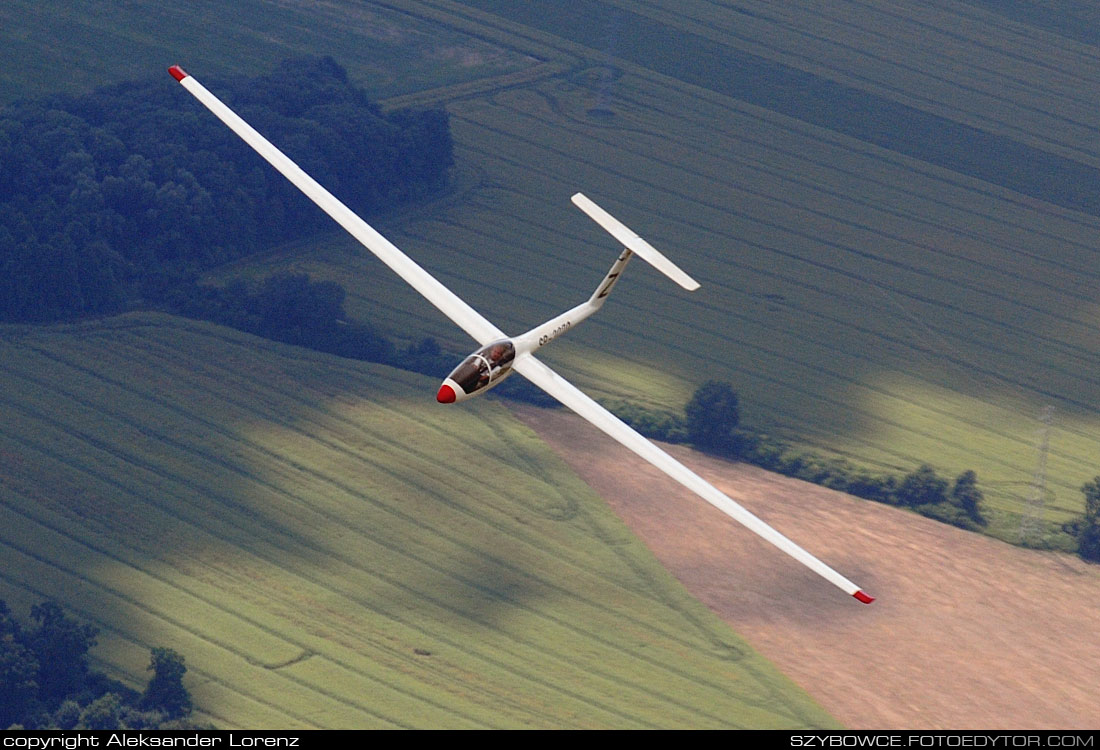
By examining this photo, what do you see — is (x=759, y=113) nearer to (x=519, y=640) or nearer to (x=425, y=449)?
(x=425, y=449)

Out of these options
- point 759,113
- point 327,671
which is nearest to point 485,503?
point 327,671

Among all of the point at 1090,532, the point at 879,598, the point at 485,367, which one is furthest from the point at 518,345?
the point at 1090,532

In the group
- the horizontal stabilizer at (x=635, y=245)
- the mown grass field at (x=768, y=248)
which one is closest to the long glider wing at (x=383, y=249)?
the horizontal stabilizer at (x=635, y=245)

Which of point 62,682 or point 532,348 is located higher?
point 532,348

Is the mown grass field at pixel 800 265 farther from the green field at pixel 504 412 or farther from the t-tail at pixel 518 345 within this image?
the t-tail at pixel 518 345

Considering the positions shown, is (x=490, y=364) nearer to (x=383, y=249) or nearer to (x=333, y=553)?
(x=383, y=249)

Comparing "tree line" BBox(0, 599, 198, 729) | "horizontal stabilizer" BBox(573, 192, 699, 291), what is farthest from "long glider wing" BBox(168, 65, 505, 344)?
"tree line" BBox(0, 599, 198, 729)
